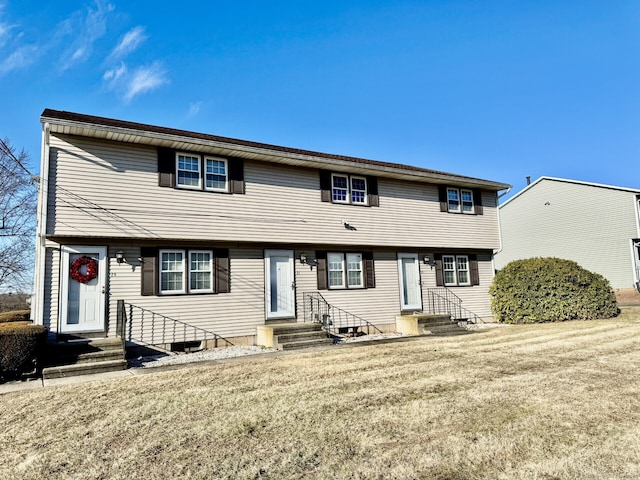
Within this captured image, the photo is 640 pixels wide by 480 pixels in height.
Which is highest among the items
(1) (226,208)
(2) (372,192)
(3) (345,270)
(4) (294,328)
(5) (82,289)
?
(2) (372,192)

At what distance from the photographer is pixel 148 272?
34.6ft

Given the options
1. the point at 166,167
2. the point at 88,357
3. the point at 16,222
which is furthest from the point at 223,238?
the point at 16,222

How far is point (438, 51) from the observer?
13305mm

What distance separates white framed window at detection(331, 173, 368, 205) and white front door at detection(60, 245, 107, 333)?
7059 mm

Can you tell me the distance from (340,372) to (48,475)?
4.85 meters

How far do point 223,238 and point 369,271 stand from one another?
519 cm

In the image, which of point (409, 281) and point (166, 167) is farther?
point (409, 281)

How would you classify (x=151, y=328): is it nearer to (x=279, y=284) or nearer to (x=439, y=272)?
(x=279, y=284)

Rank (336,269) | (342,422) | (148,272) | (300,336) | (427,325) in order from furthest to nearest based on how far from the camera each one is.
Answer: (336,269) → (427,325) → (300,336) → (148,272) → (342,422)

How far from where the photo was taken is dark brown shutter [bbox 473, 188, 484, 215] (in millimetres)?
16469

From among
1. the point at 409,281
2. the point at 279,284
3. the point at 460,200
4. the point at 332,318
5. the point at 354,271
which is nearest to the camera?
the point at 279,284

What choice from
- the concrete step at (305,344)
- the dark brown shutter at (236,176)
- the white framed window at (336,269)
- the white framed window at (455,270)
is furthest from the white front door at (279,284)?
the white framed window at (455,270)

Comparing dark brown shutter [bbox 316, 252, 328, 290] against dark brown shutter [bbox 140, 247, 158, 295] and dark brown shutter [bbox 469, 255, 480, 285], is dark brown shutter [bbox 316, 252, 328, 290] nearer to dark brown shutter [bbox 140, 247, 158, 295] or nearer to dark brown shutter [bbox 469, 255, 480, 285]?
dark brown shutter [bbox 140, 247, 158, 295]

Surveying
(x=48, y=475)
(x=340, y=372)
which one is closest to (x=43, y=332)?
(x=48, y=475)
